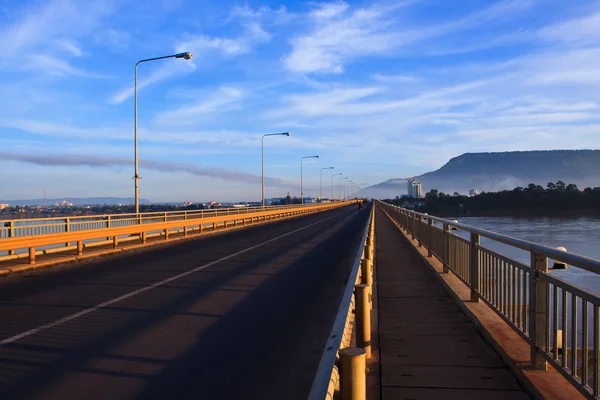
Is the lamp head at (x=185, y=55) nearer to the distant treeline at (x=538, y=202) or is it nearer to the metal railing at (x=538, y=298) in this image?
the metal railing at (x=538, y=298)

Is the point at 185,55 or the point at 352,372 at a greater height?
the point at 185,55

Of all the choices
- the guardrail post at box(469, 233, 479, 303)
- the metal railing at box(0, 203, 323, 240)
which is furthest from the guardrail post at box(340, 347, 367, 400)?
the metal railing at box(0, 203, 323, 240)

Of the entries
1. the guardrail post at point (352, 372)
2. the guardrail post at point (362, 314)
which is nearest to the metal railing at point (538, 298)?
the guardrail post at point (362, 314)

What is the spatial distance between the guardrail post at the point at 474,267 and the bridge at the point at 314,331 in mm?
28

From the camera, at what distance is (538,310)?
14.2ft

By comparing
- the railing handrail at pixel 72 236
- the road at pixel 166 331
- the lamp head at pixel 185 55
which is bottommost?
the road at pixel 166 331

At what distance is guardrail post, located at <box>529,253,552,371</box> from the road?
2176 millimetres

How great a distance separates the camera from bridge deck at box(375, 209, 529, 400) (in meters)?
4.30

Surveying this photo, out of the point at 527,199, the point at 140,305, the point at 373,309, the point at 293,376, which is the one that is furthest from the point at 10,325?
the point at 527,199

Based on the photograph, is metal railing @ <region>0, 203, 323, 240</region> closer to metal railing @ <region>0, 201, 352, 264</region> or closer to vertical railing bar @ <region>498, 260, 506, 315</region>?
metal railing @ <region>0, 201, 352, 264</region>

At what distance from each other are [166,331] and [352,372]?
4.94 m

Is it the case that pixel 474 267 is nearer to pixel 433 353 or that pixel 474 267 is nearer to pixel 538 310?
pixel 433 353

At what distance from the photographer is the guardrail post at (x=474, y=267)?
6.70 m

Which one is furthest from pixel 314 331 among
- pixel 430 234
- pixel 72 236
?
pixel 72 236
